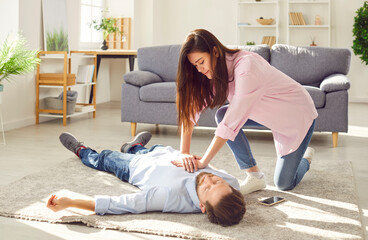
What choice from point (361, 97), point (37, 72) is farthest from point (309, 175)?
point (361, 97)

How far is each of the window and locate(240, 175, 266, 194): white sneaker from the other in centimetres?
471

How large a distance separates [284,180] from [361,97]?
5.49 meters

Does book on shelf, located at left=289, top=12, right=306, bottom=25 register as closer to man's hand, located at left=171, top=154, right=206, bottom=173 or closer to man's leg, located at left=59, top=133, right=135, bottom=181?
man's leg, located at left=59, top=133, right=135, bottom=181

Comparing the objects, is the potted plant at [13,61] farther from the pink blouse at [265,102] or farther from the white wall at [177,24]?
the pink blouse at [265,102]

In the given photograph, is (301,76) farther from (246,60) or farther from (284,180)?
(246,60)

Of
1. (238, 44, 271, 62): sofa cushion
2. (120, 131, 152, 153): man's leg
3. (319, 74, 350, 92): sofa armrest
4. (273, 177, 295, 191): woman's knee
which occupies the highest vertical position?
(238, 44, 271, 62): sofa cushion

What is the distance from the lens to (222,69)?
6.98 feet

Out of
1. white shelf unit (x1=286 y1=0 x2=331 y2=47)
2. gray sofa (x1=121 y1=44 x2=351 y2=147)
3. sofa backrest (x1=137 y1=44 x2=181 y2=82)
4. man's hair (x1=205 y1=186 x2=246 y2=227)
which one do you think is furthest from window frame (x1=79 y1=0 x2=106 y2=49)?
man's hair (x1=205 y1=186 x2=246 y2=227)

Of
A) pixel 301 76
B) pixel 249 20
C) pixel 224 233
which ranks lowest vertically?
pixel 224 233

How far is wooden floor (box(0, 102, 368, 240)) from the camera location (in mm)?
2124

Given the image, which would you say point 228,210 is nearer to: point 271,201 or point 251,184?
point 271,201

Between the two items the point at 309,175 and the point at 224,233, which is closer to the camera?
the point at 224,233

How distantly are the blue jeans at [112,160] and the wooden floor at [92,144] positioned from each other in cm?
32

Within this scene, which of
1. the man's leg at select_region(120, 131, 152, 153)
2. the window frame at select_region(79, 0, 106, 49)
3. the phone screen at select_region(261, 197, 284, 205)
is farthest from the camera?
the window frame at select_region(79, 0, 106, 49)
